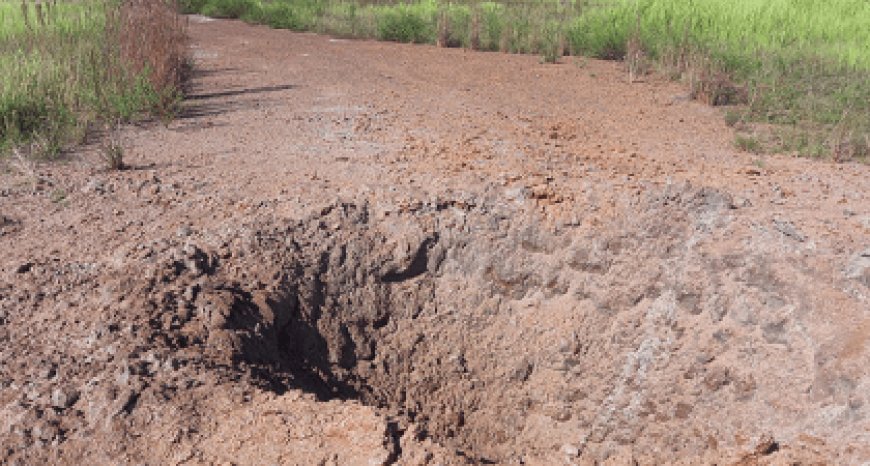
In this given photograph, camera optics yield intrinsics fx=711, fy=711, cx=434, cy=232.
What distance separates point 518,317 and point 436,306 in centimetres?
35

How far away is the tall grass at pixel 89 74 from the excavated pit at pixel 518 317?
7.09 feet

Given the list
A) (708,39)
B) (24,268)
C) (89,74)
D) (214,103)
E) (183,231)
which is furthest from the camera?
(708,39)

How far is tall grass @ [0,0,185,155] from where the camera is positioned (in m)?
4.38

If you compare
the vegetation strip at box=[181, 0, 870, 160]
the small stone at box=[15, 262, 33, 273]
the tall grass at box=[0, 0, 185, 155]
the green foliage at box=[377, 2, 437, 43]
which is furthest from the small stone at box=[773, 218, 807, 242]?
the green foliage at box=[377, 2, 437, 43]

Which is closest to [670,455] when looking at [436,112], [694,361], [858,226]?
[694,361]

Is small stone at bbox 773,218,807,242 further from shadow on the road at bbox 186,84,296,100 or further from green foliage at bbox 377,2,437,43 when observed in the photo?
green foliage at bbox 377,2,437,43

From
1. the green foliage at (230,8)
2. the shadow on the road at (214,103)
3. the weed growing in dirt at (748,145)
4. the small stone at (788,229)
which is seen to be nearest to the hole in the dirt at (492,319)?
the small stone at (788,229)

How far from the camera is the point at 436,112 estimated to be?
489cm

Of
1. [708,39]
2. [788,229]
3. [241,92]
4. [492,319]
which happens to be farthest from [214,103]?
[708,39]

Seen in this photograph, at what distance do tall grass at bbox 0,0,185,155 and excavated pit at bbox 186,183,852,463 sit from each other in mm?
2161

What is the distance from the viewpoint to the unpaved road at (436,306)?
2.03 m

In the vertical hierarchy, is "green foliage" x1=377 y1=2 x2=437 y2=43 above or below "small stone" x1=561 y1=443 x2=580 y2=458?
above

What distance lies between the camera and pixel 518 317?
2986 millimetres

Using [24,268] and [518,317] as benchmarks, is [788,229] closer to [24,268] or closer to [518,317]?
[518,317]
